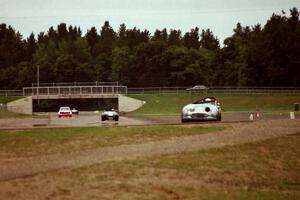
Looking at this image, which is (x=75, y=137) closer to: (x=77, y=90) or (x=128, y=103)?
(x=128, y=103)

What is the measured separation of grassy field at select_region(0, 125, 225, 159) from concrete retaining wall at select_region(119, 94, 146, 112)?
53559mm

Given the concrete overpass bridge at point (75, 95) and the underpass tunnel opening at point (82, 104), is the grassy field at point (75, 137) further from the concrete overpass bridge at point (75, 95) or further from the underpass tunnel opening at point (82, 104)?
the underpass tunnel opening at point (82, 104)

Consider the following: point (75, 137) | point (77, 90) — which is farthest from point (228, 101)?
point (75, 137)

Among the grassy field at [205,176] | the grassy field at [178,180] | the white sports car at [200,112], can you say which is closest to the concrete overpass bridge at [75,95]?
the white sports car at [200,112]

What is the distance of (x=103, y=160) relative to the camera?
1291cm

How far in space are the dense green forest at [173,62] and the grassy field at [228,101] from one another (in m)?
17.9

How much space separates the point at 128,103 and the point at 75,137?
58.4m

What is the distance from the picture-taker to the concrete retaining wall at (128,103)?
74375 millimetres

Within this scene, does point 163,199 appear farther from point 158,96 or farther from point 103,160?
point 158,96

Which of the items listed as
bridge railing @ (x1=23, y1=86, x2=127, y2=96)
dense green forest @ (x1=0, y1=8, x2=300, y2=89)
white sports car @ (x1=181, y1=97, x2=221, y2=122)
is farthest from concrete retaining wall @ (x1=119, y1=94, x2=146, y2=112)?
white sports car @ (x1=181, y1=97, x2=221, y2=122)

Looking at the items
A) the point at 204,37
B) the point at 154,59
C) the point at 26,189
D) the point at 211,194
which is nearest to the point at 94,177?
the point at 26,189

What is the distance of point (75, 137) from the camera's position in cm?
1770

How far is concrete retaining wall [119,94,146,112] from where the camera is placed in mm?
74375

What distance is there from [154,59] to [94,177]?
108m
